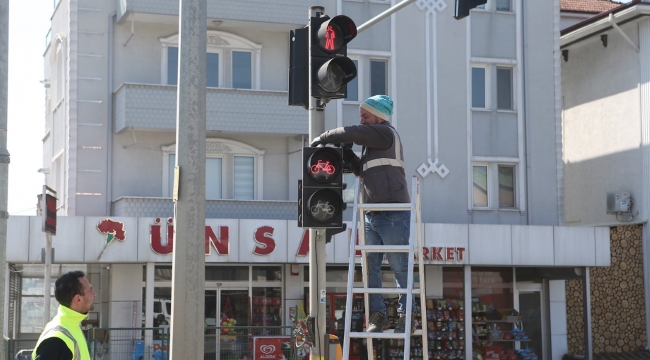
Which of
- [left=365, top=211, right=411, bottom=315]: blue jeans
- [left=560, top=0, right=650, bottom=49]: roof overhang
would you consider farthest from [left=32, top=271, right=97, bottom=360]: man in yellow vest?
[left=560, top=0, right=650, bottom=49]: roof overhang

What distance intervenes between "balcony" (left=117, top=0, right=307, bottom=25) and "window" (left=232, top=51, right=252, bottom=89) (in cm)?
150

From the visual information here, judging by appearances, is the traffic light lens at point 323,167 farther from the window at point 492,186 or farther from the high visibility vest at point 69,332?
the window at point 492,186

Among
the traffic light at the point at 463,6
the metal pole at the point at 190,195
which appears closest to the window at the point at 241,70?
the traffic light at the point at 463,6

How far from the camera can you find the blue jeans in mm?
9938

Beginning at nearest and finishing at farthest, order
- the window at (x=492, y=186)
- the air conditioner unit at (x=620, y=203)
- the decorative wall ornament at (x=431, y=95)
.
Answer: the decorative wall ornament at (x=431, y=95) → the window at (x=492, y=186) → the air conditioner unit at (x=620, y=203)

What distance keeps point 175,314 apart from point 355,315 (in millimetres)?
19725

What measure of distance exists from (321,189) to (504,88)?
81.4 ft

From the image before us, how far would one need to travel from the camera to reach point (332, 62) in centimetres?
1005

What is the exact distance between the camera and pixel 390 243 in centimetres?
998

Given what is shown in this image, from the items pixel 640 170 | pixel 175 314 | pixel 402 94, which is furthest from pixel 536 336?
pixel 175 314

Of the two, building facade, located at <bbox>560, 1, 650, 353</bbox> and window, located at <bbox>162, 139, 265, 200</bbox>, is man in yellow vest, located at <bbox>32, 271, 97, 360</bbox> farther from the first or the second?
building facade, located at <bbox>560, 1, 650, 353</bbox>

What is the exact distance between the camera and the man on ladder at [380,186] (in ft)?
32.1

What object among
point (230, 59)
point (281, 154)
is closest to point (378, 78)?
point (281, 154)

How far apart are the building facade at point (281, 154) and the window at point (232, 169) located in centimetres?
4
